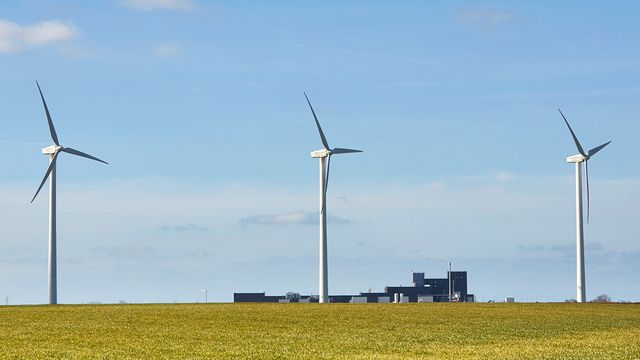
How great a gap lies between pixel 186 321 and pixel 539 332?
2110 centimetres

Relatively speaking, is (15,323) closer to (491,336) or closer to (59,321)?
(59,321)

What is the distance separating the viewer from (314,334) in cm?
5594

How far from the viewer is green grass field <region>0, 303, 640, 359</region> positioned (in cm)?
4350

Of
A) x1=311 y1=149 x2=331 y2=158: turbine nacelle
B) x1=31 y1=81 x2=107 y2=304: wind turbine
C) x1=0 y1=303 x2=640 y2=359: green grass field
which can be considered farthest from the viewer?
x1=311 y1=149 x2=331 y2=158: turbine nacelle

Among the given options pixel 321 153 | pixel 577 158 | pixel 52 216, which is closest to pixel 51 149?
pixel 52 216

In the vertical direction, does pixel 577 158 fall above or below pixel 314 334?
above

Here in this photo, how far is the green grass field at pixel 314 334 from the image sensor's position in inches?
1713

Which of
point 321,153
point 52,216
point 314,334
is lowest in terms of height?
point 314,334

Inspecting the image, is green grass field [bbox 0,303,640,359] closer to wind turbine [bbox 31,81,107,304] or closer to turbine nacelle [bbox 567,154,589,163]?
wind turbine [bbox 31,81,107,304]

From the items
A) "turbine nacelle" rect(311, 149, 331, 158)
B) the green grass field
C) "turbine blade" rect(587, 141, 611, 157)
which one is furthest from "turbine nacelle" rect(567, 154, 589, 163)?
the green grass field

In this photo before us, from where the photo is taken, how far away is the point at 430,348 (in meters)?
47.1

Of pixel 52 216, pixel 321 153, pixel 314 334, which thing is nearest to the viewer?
pixel 314 334

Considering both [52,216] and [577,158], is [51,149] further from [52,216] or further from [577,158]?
[577,158]

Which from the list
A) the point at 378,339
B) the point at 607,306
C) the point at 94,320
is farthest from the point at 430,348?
the point at 607,306
